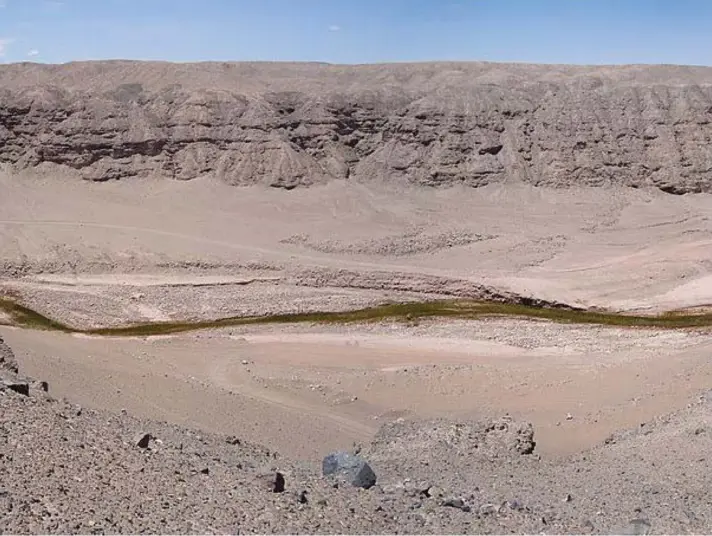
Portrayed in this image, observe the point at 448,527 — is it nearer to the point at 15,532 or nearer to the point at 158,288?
the point at 15,532

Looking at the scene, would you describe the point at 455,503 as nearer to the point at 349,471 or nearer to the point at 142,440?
the point at 349,471

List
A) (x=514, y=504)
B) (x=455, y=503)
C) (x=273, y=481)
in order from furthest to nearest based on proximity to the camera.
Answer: (x=514, y=504)
(x=455, y=503)
(x=273, y=481)

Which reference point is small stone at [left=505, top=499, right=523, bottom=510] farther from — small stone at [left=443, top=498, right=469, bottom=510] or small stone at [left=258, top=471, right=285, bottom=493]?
small stone at [left=258, top=471, right=285, bottom=493]

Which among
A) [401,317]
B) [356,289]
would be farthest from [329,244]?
[401,317]

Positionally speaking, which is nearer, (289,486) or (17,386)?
(289,486)

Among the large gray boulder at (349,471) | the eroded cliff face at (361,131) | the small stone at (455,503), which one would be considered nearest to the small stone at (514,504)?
the small stone at (455,503)

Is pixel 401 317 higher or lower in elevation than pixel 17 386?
lower

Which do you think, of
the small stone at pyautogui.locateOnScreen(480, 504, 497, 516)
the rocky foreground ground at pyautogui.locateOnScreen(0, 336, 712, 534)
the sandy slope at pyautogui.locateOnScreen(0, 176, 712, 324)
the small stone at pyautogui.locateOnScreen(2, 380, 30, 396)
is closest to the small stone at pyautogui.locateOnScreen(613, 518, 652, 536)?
the rocky foreground ground at pyautogui.locateOnScreen(0, 336, 712, 534)

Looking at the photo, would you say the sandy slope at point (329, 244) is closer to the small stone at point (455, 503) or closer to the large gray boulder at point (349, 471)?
the large gray boulder at point (349, 471)
